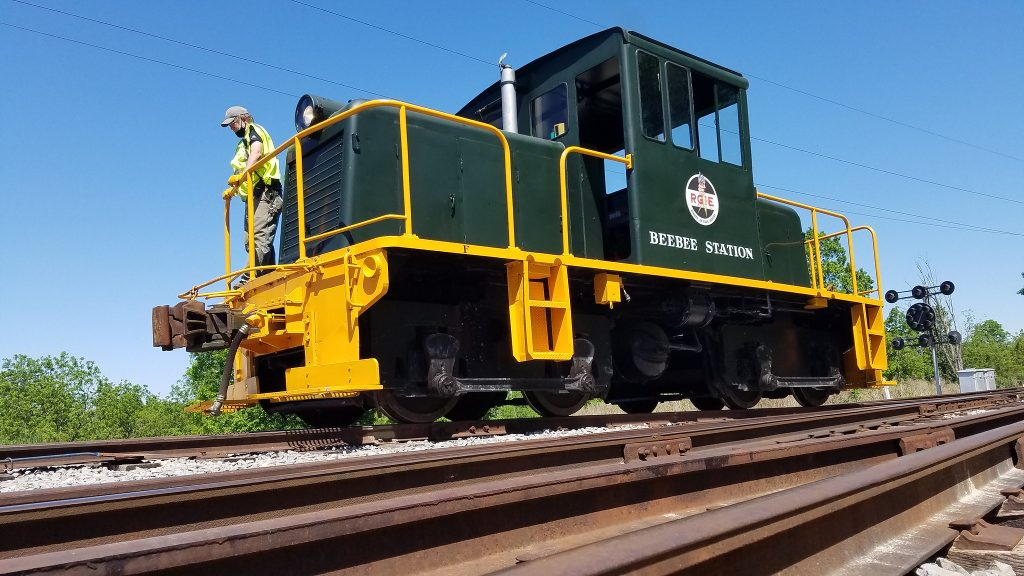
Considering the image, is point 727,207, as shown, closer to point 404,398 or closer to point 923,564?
point 404,398

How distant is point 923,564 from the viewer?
8.42 ft

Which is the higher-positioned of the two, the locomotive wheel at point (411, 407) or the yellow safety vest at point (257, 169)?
the yellow safety vest at point (257, 169)

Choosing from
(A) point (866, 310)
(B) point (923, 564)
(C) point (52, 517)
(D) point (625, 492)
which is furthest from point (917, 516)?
(A) point (866, 310)

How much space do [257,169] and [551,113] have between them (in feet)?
9.37

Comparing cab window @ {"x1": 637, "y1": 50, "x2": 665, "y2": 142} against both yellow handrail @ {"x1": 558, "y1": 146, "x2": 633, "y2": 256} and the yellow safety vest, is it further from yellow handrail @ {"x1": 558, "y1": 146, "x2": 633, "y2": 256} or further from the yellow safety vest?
the yellow safety vest

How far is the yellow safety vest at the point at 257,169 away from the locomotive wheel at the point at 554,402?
300cm

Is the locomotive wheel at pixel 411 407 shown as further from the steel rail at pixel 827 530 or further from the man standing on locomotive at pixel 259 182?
the steel rail at pixel 827 530

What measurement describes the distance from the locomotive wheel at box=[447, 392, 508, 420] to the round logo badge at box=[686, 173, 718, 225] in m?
2.59

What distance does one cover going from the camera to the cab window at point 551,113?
735 centimetres

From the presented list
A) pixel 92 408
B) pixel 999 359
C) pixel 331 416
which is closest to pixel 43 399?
pixel 92 408

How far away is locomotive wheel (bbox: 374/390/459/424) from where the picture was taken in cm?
568

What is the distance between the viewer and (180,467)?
14.6 ft

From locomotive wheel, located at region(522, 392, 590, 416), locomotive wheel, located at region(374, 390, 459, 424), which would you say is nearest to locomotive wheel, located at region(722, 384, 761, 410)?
locomotive wheel, located at region(522, 392, 590, 416)

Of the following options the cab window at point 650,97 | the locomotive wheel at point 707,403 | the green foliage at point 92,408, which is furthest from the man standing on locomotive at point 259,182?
the green foliage at point 92,408
